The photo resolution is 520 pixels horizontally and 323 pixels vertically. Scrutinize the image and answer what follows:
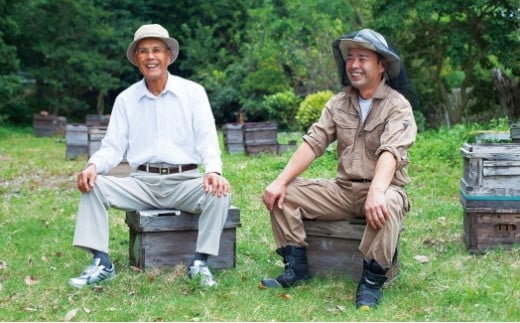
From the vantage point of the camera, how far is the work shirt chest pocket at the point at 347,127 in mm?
4781

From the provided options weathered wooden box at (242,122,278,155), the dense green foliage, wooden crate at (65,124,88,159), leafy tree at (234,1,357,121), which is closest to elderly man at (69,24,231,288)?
weathered wooden box at (242,122,278,155)

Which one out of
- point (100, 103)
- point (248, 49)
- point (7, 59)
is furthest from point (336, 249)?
point (100, 103)

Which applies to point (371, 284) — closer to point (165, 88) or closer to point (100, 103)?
point (165, 88)

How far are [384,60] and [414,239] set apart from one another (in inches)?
72.0

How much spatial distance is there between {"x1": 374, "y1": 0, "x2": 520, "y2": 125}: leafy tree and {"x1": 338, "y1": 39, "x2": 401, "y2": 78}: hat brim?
761 cm

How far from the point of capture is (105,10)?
90.4 ft

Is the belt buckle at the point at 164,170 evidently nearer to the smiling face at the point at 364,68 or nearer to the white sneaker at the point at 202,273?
the white sneaker at the point at 202,273

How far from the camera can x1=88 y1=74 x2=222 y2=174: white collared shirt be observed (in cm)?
514

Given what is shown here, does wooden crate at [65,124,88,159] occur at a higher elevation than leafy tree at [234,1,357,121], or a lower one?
lower

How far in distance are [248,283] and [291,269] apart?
0.30 metres

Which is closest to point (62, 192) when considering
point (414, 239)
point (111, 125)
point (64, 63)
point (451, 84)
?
point (111, 125)

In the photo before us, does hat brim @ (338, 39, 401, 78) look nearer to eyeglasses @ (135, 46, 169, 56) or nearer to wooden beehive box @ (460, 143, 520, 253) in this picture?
wooden beehive box @ (460, 143, 520, 253)

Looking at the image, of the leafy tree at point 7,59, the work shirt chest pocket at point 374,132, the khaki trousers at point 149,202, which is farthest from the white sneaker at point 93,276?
the leafy tree at point 7,59

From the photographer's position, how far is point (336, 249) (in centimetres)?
495
